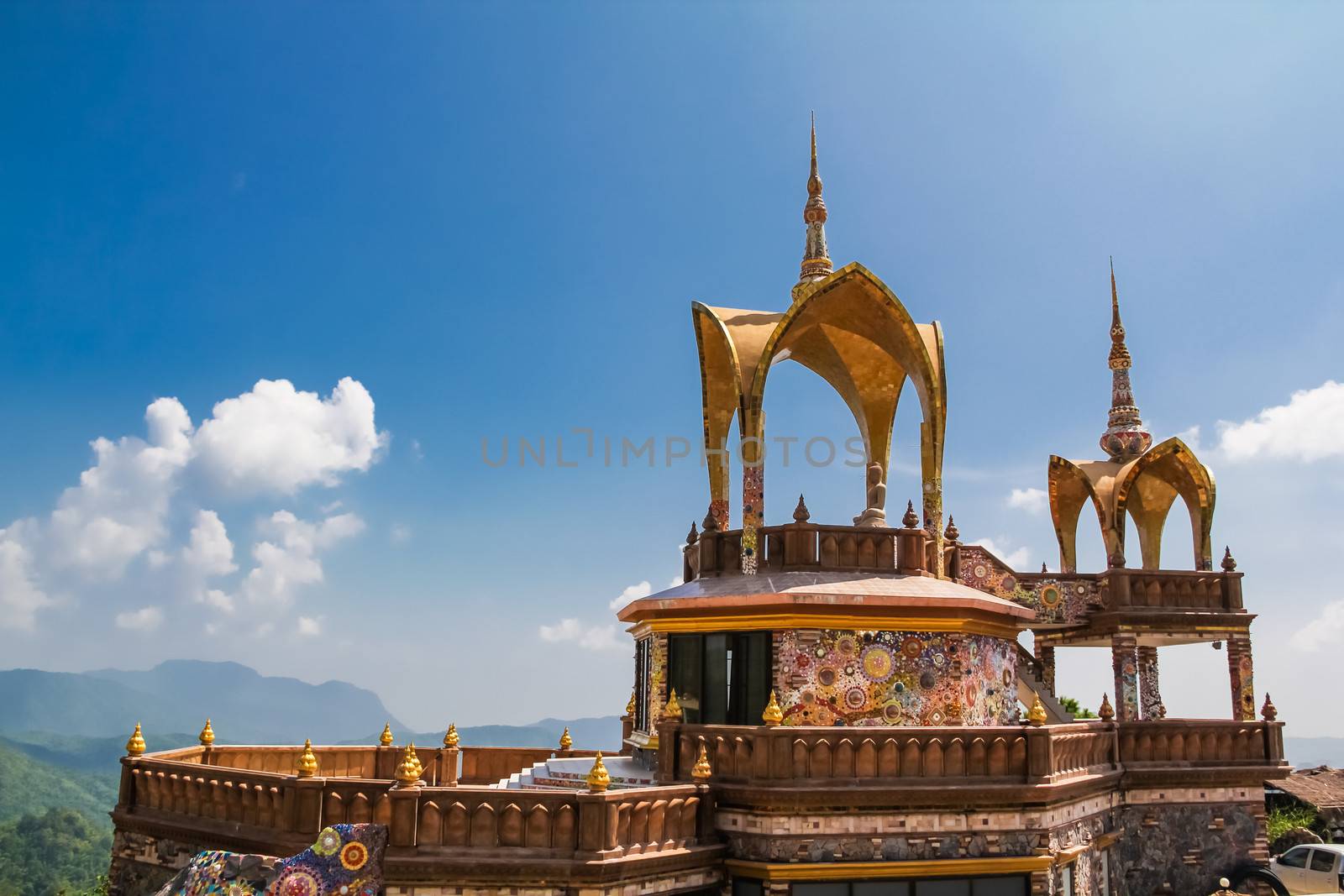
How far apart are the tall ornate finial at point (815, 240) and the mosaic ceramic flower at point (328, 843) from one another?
15040 millimetres

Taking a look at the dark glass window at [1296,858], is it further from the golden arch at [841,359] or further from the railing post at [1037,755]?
the railing post at [1037,755]

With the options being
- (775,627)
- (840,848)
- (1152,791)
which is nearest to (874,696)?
(775,627)

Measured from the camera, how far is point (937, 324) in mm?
22812

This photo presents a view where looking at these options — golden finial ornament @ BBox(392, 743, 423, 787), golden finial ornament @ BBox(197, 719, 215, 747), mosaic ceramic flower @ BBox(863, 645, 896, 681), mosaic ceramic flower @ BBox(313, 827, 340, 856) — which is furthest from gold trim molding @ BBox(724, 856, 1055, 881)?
golden finial ornament @ BBox(197, 719, 215, 747)

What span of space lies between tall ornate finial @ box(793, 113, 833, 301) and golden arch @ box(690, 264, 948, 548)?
1531 millimetres

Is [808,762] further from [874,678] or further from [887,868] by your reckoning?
[874,678]

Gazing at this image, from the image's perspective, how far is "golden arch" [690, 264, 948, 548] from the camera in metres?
20.8

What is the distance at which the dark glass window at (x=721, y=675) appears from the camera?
18.1 metres

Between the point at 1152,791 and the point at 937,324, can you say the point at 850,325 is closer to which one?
the point at 937,324

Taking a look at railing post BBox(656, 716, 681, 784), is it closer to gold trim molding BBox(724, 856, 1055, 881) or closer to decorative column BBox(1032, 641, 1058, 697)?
gold trim molding BBox(724, 856, 1055, 881)

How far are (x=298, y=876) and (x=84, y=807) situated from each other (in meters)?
198

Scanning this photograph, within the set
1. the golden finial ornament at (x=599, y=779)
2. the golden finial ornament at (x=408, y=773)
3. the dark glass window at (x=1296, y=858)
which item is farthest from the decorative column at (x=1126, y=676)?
the golden finial ornament at (x=408, y=773)

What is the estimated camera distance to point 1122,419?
105 ft

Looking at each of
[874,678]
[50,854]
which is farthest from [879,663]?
[50,854]
